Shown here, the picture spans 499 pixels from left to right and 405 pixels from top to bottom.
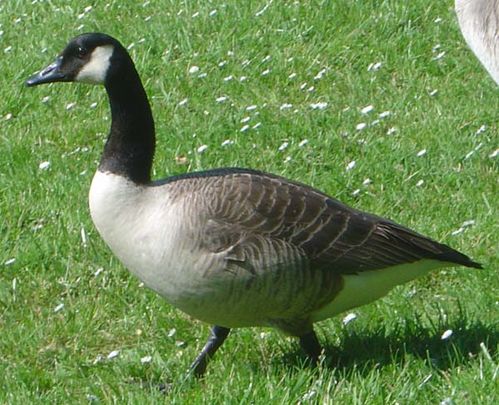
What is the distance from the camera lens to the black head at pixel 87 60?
203 inches

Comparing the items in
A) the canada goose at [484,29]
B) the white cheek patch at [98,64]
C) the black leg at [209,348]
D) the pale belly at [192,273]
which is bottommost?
the black leg at [209,348]

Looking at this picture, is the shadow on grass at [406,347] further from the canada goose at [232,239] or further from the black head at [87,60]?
the black head at [87,60]

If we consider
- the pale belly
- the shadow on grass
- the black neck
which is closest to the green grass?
the shadow on grass

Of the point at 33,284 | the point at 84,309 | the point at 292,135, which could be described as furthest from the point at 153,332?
the point at 292,135

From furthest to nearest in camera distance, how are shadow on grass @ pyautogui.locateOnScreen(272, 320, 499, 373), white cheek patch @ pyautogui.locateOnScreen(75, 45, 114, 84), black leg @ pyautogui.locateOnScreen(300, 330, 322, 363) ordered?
white cheek patch @ pyautogui.locateOnScreen(75, 45, 114, 84), black leg @ pyautogui.locateOnScreen(300, 330, 322, 363), shadow on grass @ pyautogui.locateOnScreen(272, 320, 499, 373)

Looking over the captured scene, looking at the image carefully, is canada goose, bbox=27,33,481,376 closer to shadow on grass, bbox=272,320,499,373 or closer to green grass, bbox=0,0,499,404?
shadow on grass, bbox=272,320,499,373

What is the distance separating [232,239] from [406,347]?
0.87m

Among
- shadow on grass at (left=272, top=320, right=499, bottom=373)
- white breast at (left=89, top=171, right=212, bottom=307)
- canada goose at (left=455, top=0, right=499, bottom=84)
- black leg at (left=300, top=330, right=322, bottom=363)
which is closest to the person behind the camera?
white breast at (left=89, top=171, right=212, bottom=307)

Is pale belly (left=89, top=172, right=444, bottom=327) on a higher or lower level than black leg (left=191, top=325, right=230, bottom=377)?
higher

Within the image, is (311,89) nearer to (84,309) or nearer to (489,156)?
(489,156)

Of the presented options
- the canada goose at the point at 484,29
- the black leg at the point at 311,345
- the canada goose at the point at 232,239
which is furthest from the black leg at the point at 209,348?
the canada goose at the point at 484,29

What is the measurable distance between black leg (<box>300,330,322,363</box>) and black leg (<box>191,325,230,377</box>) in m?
0.36

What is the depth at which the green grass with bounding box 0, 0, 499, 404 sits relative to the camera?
4.95 meters

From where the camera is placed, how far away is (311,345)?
16.6ft
